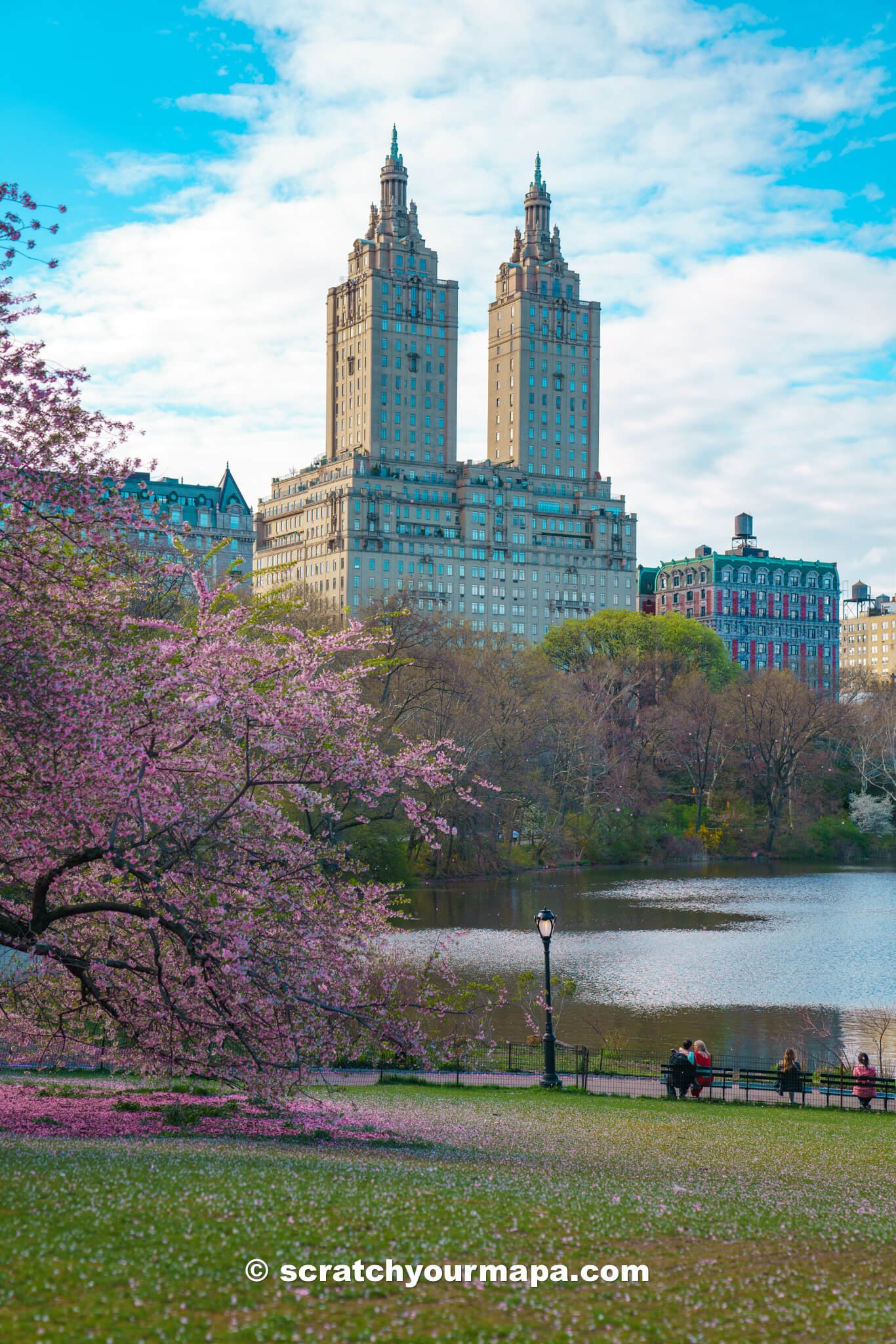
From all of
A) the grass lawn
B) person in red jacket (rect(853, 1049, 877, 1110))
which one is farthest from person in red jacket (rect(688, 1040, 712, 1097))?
the grass lawn

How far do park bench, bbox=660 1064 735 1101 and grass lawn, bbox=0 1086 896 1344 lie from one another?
974cm

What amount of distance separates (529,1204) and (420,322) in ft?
627

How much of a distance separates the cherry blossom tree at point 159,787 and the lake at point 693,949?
6.18 meters

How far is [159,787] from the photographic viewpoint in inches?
561

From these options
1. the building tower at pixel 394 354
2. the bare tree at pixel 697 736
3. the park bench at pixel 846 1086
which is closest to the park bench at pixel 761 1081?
the park bench at pixel 846 1086

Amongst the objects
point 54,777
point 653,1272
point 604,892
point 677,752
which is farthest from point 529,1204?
point 677,752

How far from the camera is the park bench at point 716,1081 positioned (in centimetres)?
2477

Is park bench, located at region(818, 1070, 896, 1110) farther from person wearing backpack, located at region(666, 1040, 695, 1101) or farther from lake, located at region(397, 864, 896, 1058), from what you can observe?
lake, located at region(397, 864, 896, 1058)

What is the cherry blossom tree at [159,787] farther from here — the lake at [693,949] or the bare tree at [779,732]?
the bare tree at [779,732]

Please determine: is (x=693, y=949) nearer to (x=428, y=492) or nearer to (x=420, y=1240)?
(x=420, y=1240)

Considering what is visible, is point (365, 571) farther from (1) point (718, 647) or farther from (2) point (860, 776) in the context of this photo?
(2) point (860, 776)

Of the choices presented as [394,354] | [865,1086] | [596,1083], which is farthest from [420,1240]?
[394,354]

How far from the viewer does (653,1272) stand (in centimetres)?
887

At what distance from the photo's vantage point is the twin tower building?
577 feet
